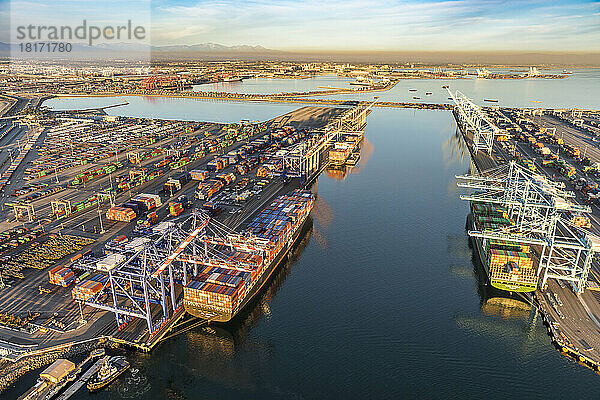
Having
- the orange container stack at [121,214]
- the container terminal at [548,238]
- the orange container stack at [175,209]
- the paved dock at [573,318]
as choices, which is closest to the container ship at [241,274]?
the orange container stack at [175,209]

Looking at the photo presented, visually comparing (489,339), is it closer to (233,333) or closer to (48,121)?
(233,333)

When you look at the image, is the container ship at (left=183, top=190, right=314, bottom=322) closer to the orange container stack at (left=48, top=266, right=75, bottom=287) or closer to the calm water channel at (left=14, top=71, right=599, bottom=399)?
the calm water channel at (left=14, top=71, right=599, bottom=399)

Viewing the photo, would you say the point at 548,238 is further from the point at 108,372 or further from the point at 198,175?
the point at 198,175

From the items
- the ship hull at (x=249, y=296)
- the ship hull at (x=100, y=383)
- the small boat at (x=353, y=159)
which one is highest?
the small boat at (x=353, y=159)

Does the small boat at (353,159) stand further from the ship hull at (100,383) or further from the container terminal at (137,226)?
the ship hull at (100,383)

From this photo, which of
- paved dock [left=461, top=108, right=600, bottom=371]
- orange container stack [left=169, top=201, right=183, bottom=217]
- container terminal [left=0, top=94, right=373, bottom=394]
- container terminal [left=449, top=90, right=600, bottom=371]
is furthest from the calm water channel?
orange container stack [left=169, top=201, right=183, bottom=217]

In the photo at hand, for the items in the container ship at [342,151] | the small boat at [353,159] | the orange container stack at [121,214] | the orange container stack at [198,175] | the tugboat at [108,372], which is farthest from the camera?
the small boat at [353,159]

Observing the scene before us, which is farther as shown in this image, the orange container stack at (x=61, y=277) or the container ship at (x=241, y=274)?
the orange container stack at (x=61, y=277)
